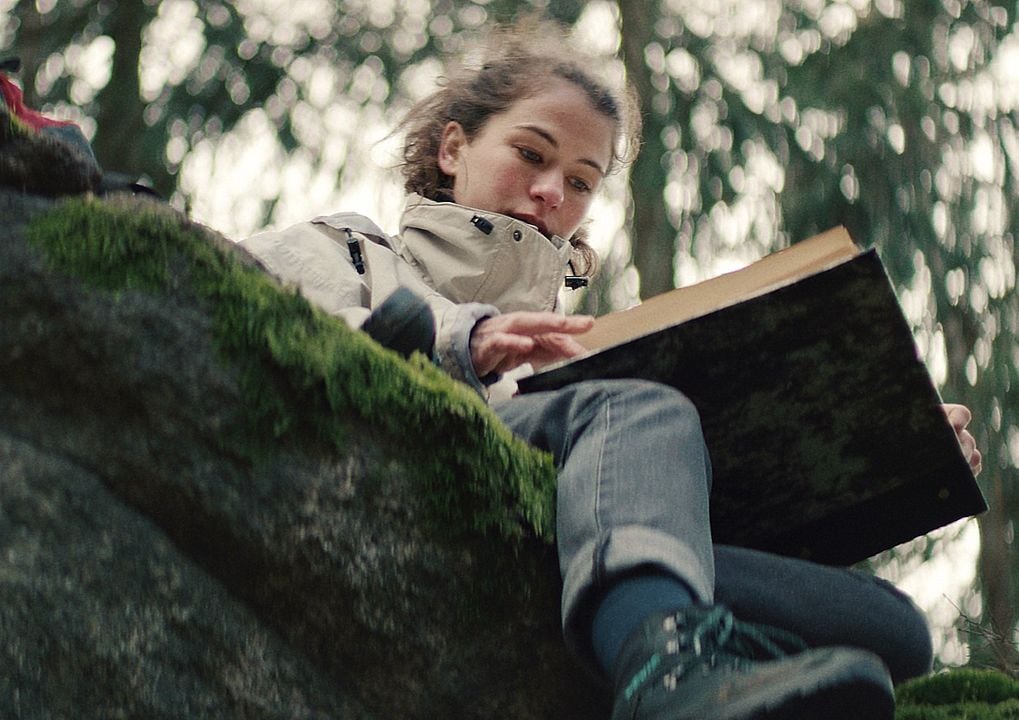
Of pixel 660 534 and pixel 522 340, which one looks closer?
pixel 660 534

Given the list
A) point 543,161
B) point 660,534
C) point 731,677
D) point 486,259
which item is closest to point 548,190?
point 543,161

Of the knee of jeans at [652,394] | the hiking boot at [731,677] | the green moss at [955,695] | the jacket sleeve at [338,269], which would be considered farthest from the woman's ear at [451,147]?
the hiking boot at [731,677]

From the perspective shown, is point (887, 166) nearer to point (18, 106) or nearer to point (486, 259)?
point (486, 259)

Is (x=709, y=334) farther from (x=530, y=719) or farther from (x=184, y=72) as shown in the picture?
(x=184, y=72)

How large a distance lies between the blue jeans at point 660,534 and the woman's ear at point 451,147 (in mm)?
1104

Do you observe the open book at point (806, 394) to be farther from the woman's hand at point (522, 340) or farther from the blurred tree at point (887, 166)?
the blurred tree at point (887, 166)

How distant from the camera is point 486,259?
2.37m

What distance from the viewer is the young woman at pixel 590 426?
125 centimetres

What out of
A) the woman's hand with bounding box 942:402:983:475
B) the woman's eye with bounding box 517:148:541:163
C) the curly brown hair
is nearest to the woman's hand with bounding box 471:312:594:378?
the woman's hand with bounding box 942:402:983:475

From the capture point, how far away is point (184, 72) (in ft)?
13.4

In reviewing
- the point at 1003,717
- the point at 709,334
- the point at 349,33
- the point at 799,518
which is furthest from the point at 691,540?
the point at 349,33

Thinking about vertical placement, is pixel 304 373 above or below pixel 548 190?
above

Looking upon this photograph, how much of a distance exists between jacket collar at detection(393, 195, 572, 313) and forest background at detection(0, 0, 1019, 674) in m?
1.81

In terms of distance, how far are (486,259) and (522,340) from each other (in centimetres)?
63
